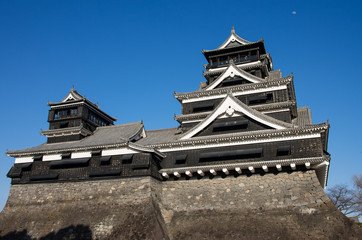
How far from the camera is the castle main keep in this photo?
66.4 ft

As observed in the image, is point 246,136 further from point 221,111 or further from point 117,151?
point 117,151

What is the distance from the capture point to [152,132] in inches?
1238

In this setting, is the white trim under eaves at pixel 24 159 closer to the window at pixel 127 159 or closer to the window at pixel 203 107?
the window at pixel 127 159

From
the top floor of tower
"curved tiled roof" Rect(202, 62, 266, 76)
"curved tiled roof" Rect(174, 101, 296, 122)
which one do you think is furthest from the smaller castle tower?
the top floor of tower

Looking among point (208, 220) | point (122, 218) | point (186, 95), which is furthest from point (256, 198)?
point (186, 95)

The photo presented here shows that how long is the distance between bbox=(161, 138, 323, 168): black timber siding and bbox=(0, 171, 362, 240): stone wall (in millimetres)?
1277

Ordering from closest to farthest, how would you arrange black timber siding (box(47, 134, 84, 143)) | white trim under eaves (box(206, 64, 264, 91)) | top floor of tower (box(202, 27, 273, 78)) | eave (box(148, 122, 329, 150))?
eave (box(148, 122, 329, 150)) → white trim under eaves (box(206, 64, 264, 91)) → black timber siding (box(47, 134, 84, 143)) → top floor of tower (box(202, 27, 273, 78))

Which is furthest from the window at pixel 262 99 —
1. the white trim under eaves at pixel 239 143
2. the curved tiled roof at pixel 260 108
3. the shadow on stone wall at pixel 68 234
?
the shadow on stone wall at pixel 68 234

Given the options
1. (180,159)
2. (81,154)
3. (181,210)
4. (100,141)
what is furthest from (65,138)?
(181,210)

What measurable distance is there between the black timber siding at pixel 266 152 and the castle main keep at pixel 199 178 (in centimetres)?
7

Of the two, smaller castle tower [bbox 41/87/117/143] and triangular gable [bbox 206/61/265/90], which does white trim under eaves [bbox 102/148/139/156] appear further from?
triangular gable [bbox 206/61/265/90]

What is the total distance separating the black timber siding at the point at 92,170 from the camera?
943 inches

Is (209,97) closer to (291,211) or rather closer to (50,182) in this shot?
(291,211)

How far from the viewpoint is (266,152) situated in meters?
22.2
